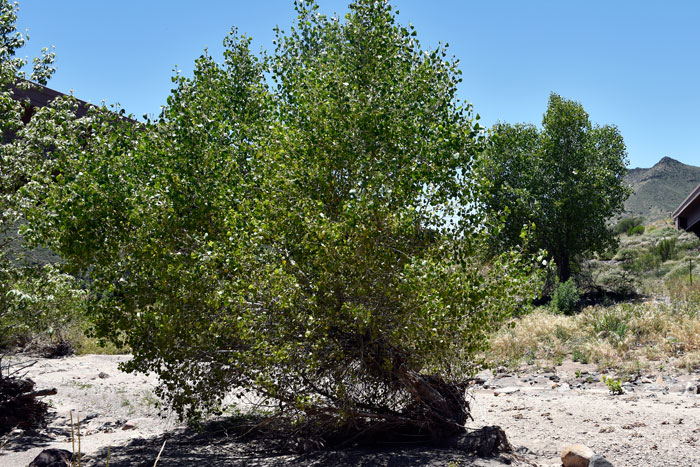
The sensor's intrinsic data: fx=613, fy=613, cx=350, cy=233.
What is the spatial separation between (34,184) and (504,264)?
513cm

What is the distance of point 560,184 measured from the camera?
23797mm

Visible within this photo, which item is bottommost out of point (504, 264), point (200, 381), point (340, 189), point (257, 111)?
point (200, 381)

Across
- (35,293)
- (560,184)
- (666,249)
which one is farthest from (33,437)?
(666,249)

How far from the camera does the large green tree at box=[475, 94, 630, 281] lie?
23.8 m

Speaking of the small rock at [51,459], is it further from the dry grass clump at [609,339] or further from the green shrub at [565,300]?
the green shrub at [565,300]

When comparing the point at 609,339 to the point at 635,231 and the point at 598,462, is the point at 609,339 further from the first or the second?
the point at 635,231

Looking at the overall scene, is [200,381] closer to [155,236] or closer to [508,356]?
[155,236]

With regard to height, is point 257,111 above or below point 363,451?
above

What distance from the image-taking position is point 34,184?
22.2ft

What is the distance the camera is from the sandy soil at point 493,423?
20.5ft

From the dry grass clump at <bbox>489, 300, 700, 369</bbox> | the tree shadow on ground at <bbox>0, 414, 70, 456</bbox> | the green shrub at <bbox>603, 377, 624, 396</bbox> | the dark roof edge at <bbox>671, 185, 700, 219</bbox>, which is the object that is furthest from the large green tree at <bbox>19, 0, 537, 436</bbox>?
the dark roof edge at <bbox>671, 185, 700, 219</bbox>

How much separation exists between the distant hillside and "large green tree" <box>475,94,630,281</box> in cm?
3397

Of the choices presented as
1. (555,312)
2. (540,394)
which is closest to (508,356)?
(540,394)

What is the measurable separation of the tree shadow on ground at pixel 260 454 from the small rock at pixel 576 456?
20.6 inches
